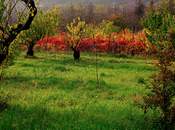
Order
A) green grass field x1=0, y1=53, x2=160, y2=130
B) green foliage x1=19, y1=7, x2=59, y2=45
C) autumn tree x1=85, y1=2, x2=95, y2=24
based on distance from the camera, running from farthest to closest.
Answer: autumn tree x1=85, y1=2, x2=95, y2=24 < green foliage x1=19, y1=7, x2=59, y2=45 < green grass field x1=0, y1=53, x2=160, y2=130

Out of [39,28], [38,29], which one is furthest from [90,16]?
[38,29]

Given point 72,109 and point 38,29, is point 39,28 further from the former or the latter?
point 72,109

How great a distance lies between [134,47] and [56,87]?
15064 mm

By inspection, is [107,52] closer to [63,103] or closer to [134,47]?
[134,47]

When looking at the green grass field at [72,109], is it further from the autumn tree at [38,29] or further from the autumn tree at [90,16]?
the autumn tree at [90,16]

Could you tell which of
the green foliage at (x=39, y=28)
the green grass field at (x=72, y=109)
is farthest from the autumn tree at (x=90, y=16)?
the green grass field at (x=72, y=109)

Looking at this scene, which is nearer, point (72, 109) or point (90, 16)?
point (72, 109)

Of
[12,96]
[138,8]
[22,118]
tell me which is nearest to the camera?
[22,118]

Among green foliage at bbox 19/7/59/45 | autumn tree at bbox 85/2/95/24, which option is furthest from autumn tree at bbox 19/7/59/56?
autumn tree at bbox 85/2/95/24

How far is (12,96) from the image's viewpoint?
207 inches

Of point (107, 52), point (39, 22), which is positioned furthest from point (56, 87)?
point (107, 52)

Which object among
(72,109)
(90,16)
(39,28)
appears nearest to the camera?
(72,109)

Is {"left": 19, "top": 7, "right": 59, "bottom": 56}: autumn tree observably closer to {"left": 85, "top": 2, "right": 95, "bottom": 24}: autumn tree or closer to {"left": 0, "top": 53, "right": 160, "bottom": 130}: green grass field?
{"left": 0, "top": 53, "right": 160, "bottom": 130}: green grass field

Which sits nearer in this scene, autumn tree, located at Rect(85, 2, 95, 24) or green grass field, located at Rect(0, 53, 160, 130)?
green grass field, located at Rect(0, 53, 160, 130)
